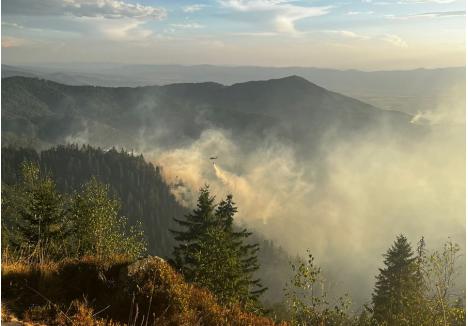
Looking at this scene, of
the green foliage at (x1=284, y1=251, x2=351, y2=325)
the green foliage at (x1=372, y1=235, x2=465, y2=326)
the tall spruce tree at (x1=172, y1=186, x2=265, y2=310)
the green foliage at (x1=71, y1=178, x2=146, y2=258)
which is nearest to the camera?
the green foliage at (x1=284, y1=251, x2=351, y2=325)

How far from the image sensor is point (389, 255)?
45469 mm

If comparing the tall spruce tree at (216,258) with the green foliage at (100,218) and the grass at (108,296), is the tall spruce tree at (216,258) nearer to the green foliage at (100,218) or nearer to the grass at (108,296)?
the grass at (108,296)

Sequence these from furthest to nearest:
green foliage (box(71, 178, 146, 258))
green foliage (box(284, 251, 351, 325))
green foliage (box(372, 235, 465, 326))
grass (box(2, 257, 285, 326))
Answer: green foliage (box(71, 178, 146, 258)) < green foliage (box(372, 235, 465, 326)) < green foliage (box(284, 251, 351, 325)) < grass (box(2, 257, 285, 326))

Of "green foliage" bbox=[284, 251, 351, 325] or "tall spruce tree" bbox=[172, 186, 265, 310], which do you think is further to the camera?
"tall spruce tree" bbox=[172, 186, 265, 310]

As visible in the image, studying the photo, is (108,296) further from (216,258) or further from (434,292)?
(216,258)

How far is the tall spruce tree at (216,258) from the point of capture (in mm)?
19781

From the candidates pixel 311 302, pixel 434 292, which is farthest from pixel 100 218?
pixel 434 292

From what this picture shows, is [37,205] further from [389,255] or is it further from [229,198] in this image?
[389,255]

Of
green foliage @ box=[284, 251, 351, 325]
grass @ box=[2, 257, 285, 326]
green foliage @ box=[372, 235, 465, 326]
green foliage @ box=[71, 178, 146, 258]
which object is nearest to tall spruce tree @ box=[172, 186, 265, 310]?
grass @ box=[2, 257, 285, 326]

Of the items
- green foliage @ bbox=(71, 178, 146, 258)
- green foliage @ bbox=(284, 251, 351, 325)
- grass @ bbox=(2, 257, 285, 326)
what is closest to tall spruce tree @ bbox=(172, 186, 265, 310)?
grass @ bbox=(2, 257, 285, 326)

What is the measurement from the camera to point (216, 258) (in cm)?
2231

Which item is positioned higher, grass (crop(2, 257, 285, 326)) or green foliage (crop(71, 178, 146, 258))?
grass (crop(2, 257, 285, 326))

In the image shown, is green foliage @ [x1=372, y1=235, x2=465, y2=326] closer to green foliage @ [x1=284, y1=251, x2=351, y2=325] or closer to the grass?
green foliage @ [x1=284, y1=251, x2=351, y2=325]

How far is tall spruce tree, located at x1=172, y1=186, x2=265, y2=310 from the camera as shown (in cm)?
1978
